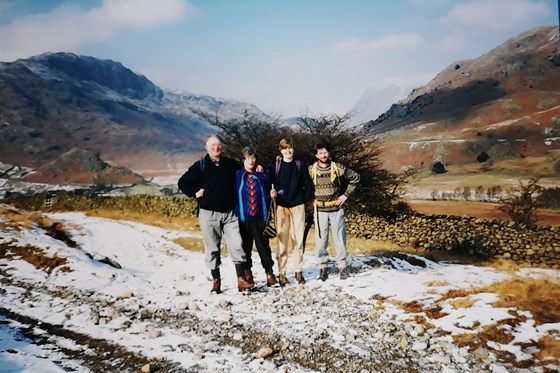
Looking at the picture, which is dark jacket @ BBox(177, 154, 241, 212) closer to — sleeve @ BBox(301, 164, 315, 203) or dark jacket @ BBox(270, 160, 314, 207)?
dark jacket @ BBox(270, 160, 314, 207)

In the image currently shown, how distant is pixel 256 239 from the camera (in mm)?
7418

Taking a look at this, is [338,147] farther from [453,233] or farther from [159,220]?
[159,220]

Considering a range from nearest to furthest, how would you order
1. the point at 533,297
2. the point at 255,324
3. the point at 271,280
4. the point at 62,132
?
the point at 255,324 < the point at 533,297 < the point at 271,280 < the point at 62,132

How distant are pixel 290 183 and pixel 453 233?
16.8 m

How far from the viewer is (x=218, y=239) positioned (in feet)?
24.3

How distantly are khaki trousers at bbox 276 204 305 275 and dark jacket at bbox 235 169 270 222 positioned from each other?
432 mm

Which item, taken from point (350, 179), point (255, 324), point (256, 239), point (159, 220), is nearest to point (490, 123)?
point (159, 220)

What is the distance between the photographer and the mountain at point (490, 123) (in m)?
81.8

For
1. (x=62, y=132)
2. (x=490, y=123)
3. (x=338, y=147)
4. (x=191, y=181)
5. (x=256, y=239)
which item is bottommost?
(x=256, y=239)

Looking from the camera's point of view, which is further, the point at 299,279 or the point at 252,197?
the point at 299,279

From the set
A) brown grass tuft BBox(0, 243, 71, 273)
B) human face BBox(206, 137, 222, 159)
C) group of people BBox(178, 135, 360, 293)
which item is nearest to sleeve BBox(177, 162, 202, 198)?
group of people BBox(178, 135, 360, 293)

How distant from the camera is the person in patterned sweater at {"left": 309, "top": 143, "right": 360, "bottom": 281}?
7574 mm

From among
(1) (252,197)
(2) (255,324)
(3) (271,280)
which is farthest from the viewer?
(3) (271,280)

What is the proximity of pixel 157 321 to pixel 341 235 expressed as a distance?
145 inches
